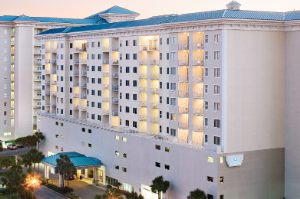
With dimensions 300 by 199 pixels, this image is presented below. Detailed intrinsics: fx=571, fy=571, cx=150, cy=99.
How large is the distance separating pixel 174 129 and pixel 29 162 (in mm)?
23976

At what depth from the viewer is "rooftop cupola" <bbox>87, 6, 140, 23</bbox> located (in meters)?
98.1

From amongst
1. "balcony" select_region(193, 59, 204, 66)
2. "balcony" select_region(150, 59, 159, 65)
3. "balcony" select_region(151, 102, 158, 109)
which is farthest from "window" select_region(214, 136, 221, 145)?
"balcony" select_region(150, 59, 159, 65)

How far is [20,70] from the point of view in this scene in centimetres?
10344

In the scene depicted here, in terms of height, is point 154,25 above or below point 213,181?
above

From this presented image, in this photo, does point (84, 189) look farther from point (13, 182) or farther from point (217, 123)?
point (217, 123)

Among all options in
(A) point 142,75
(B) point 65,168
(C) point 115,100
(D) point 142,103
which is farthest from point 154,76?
(B) point 65,168

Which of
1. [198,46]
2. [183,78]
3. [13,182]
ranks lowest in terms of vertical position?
[13,182]

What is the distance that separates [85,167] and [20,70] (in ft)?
122

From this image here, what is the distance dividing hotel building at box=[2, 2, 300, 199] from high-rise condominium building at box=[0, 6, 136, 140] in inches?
1403

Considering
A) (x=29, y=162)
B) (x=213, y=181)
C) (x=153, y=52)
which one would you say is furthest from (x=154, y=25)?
(x=29, y=162)

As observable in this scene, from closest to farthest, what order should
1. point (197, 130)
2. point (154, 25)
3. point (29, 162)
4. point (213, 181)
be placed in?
point (213, 181)
point (197, 130)
point (154, 25)
point (29, 162)

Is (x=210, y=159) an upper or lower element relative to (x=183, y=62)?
lower

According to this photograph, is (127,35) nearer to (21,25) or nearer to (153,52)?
(153,52)

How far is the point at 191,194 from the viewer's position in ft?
180
